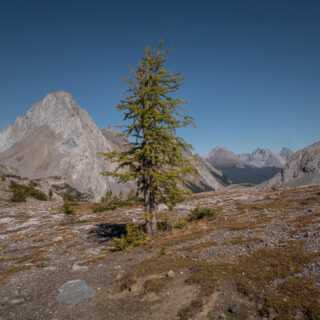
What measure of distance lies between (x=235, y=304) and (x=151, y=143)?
35.6 feet

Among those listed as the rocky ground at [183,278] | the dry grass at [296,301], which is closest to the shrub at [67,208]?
the rocky ground at [183,278]

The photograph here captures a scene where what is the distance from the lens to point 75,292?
922 cm

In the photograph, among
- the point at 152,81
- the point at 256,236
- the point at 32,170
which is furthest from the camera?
the point at 32,170

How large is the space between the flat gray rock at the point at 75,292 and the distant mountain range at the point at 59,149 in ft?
427

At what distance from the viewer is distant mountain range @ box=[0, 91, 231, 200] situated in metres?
141

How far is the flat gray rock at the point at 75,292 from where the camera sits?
28.7 feet

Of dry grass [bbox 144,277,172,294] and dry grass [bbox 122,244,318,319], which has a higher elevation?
dry grass [bbox 122,244,318,319]

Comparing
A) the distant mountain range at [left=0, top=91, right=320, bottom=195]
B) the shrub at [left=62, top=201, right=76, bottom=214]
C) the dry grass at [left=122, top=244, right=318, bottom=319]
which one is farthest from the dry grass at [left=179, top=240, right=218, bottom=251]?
the distant mountain range at [left=0, top=91, right=320, bottom=195]

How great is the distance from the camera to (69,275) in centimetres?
1124

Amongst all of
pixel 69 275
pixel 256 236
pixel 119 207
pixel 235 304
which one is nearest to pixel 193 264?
pixel 235 304

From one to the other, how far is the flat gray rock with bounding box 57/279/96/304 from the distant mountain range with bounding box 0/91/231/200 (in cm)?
13003

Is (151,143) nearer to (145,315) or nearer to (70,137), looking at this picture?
(145,315)

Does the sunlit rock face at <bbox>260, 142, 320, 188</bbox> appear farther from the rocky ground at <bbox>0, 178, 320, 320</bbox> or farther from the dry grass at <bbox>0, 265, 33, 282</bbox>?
the dry grass at <bbox>0, 265, 33, 282</bbox>

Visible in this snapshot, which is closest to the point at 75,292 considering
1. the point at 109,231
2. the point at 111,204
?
the point at 109,231
